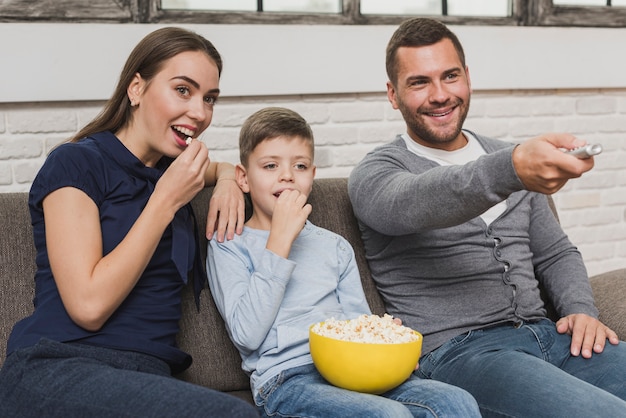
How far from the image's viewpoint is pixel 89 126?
1831 mm

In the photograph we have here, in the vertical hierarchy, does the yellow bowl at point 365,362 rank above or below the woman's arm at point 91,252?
below

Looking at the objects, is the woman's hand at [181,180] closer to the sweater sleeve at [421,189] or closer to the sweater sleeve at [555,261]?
the sweater sleeve at [421,189]

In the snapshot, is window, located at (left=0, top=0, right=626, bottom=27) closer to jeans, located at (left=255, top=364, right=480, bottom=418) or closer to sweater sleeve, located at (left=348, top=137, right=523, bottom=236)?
sweater sleeve, located at (left=348, top=137, right=523, bottom=236)

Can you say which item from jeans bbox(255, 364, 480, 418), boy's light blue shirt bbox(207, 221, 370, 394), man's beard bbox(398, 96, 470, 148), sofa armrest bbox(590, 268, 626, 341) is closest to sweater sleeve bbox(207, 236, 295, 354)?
boy's light blue shirt bbox(207, 221, 370, 394)

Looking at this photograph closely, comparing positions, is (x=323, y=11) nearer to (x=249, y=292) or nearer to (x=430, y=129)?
(x=430, y=129)

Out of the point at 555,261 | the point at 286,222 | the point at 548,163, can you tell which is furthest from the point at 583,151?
the point at 555,261

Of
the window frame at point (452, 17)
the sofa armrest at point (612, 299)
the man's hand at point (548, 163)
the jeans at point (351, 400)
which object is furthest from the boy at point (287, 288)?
the window frame at point (452, 17)

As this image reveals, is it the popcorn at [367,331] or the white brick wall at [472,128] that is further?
the white brick wall at [472,128]

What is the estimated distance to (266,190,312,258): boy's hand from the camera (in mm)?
1754

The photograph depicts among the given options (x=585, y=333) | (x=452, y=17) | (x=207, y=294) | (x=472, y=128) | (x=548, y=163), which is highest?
(x=452, y=17)

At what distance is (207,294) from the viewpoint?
6.43 feet

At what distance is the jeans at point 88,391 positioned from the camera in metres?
1.40

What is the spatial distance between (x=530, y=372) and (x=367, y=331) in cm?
37

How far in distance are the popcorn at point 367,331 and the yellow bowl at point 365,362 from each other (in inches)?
0.7
